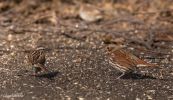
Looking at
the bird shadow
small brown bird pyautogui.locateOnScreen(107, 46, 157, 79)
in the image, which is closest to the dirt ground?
the bird shadow

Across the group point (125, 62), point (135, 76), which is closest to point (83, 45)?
point (135, 76)

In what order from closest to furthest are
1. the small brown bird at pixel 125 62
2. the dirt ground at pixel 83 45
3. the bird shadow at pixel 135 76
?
1. the dirt ground at pixel 83 45
2. the small brown bird at pixel 125 62
3. the bird shadow at pixel 135 76

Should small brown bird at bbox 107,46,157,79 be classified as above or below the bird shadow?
above

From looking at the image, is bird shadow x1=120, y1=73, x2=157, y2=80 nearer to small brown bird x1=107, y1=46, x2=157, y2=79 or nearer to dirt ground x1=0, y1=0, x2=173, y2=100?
dirt ground x1=0, y1=0, x2=173, y2=100

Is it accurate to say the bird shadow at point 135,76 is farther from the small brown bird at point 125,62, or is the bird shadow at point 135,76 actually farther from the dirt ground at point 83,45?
the small brown bird at point 125,62

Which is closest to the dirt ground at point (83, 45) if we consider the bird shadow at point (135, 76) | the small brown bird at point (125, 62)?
the bird shadow at point (135, 76)

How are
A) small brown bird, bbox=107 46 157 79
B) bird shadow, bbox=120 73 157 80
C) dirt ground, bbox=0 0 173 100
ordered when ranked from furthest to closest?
1. bird shadow, bbox=120 73 157 80
2. small brown bird, bbox=107 46 157 79
3. dirt ground, bbox=0 0 173 100
